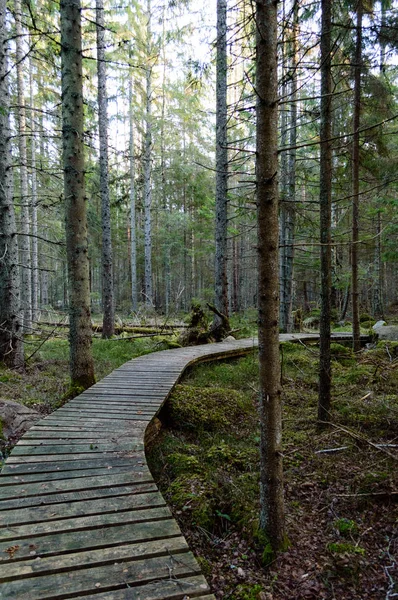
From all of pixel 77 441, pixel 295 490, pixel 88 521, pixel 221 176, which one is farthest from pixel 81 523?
pixel 221 176

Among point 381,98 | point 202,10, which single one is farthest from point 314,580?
point 202,10

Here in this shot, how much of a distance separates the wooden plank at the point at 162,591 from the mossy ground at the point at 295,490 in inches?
34.4

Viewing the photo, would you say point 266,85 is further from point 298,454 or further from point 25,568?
point 298,454

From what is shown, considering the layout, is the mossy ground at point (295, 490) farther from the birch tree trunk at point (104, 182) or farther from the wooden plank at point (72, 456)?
the birch tree trunk at point (104, 182)

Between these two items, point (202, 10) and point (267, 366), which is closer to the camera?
point (267, 366)

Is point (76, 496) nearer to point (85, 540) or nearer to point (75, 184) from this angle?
point (85, 540)

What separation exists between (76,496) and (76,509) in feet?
0.66

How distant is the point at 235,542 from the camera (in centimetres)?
341

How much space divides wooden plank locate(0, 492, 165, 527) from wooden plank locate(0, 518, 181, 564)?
0.22m

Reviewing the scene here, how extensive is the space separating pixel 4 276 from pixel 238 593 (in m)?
7.83

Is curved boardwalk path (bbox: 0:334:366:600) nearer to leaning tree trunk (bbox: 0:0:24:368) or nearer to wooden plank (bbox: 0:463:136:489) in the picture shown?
wooden plank (bbox: 0:463:136:489)

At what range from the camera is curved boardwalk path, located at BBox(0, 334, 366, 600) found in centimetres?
212

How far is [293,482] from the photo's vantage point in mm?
4398

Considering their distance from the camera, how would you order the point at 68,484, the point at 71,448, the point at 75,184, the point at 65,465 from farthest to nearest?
the point at 75,184 < the point at 71,448 < the point at 65,465 < the point at 68,484
